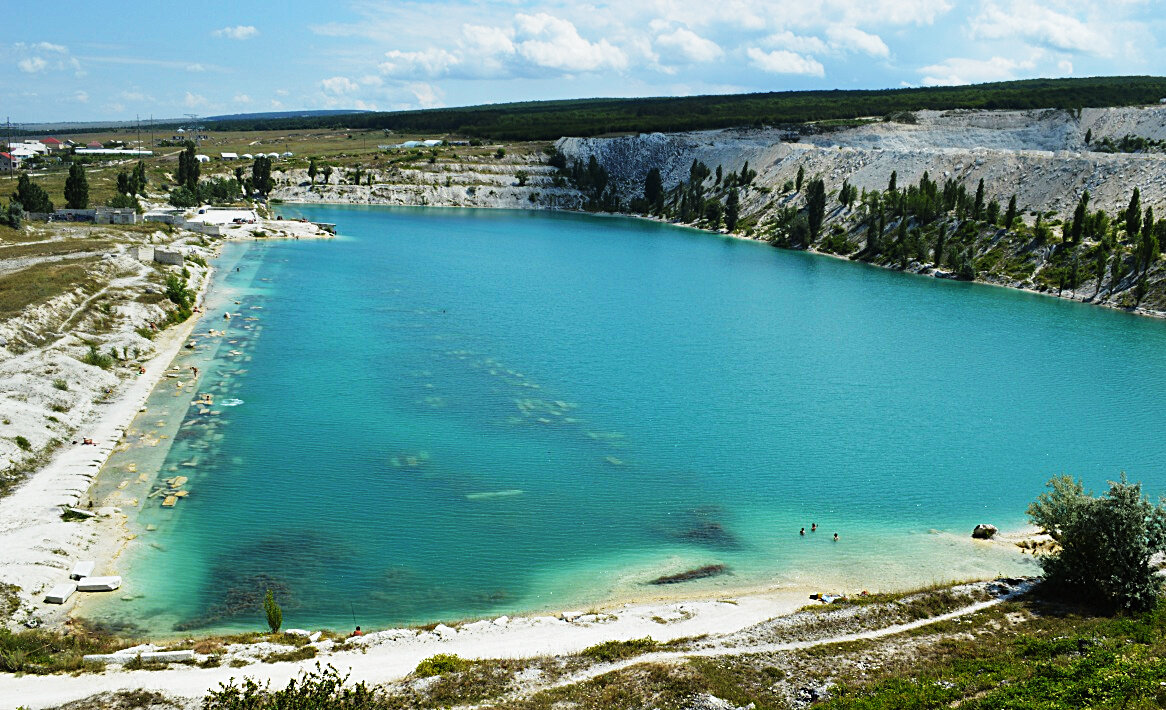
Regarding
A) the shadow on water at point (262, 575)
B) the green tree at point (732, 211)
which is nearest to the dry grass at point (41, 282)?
the shadow on water at point (262, 575)

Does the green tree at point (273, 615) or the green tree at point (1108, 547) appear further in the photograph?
the green tree at point (1108, 547)

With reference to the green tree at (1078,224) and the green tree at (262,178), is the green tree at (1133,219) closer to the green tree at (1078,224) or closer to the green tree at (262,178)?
the green tree at (1078,224)

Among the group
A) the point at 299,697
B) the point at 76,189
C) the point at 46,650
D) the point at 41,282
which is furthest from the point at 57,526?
the point at 76,189

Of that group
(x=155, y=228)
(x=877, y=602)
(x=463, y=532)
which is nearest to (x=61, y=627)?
(x=463, y=532)

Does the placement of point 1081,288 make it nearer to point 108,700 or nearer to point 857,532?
point 857,532

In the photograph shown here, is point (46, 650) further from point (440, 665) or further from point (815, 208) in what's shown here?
point (815, 208)

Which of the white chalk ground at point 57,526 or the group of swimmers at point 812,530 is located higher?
the white chalk ground at point 57,526

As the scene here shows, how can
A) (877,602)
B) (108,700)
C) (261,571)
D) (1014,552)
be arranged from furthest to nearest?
(1014,552)
(261,571)
(877,602)
(108,700)
